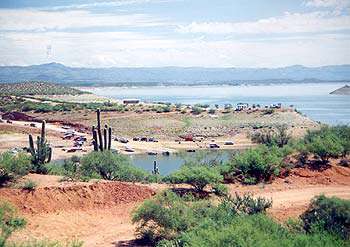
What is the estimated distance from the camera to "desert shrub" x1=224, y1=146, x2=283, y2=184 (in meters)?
31.7

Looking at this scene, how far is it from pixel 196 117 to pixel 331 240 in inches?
3398

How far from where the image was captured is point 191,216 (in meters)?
20.5

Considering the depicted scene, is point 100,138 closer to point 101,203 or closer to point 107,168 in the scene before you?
point 107,168

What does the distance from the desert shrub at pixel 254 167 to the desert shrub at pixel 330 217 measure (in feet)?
41.6

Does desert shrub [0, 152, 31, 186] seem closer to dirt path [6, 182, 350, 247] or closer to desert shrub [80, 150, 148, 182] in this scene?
dirt path [6, 182, 350, 247]

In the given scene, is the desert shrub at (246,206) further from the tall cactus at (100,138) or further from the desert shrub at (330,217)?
the tall cactus at (100,138)

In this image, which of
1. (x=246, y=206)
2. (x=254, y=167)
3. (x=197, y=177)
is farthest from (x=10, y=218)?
(x=254, y=167)

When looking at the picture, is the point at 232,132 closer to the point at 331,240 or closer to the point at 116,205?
the point at 116,205

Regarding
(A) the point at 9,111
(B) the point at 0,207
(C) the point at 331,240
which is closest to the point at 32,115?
(A) the point at 9,111

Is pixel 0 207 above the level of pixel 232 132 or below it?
above

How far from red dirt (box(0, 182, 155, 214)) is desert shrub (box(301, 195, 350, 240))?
11.1 m

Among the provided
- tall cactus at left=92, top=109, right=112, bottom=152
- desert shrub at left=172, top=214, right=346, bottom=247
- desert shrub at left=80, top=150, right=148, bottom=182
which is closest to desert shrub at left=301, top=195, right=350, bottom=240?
desert shrub at left=172, top=214, right=346, bottom=247

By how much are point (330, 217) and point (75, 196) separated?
13.3m

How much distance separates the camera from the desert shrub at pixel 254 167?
104 feet
